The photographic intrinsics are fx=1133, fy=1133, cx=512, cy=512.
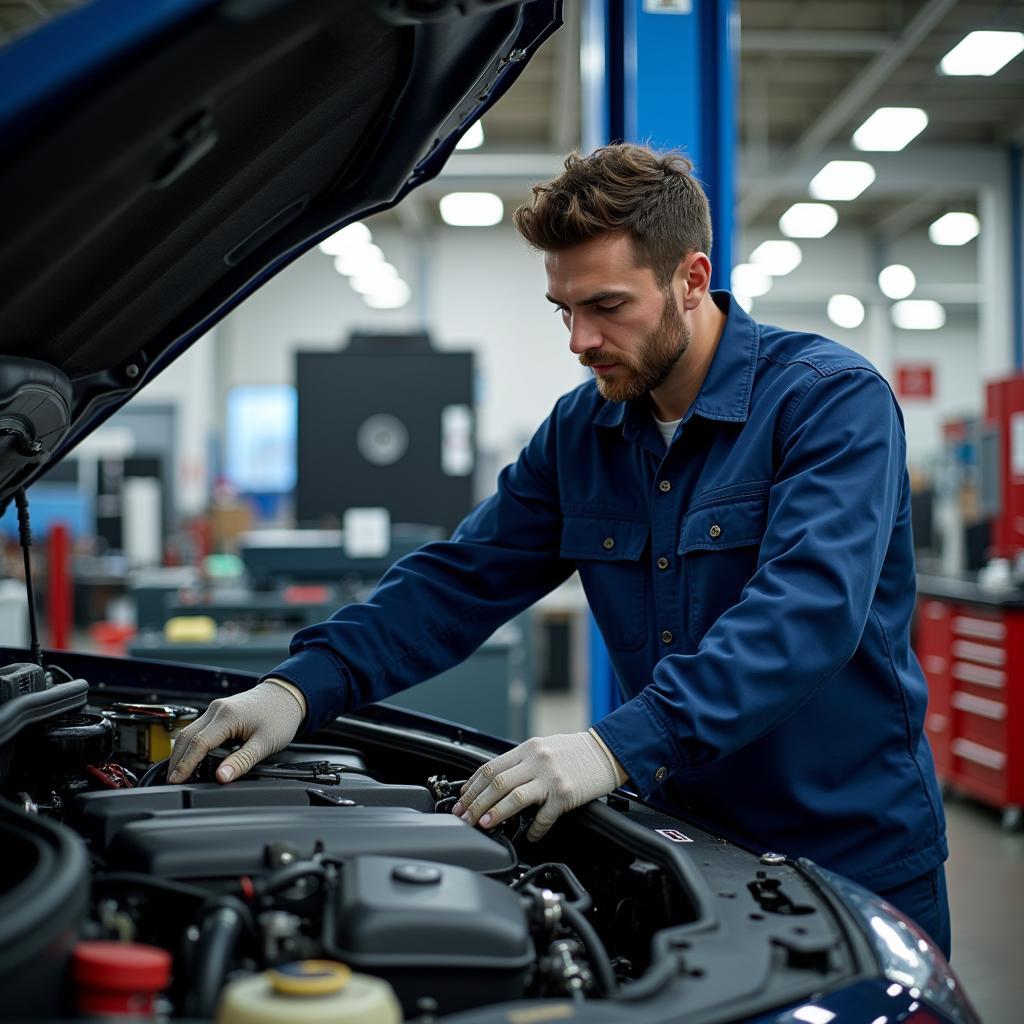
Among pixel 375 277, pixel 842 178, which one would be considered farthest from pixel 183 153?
pixel 375 277

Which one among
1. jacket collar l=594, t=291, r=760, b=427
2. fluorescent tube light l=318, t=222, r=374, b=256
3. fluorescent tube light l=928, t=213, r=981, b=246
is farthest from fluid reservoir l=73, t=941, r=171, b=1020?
fluorescent tube light l=928, t=213, r=981, b=246

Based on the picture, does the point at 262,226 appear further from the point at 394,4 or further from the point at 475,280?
the point at 475,280

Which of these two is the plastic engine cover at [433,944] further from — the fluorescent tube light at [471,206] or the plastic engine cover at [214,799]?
the fluorescent tube light at [471,206]

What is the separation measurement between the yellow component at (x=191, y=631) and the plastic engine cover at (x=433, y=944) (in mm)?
2552

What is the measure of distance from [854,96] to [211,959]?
8.62 meters

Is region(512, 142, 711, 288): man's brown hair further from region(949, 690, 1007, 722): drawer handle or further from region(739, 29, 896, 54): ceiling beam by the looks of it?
region(739, 29, 896, 54): ceiling beam

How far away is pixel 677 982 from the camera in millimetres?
782

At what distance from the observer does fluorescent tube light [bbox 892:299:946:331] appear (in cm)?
1305

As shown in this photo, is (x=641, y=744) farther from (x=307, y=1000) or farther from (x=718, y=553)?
(x=307, y=1000)

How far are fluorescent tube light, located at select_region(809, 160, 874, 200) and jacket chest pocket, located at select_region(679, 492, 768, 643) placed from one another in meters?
8.18

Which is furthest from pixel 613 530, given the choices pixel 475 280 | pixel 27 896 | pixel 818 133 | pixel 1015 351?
pixel 475 280

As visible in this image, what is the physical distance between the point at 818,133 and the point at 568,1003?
371 inches

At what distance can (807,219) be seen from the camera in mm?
10461

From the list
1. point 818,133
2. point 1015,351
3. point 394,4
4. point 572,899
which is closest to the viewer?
point 394,4
